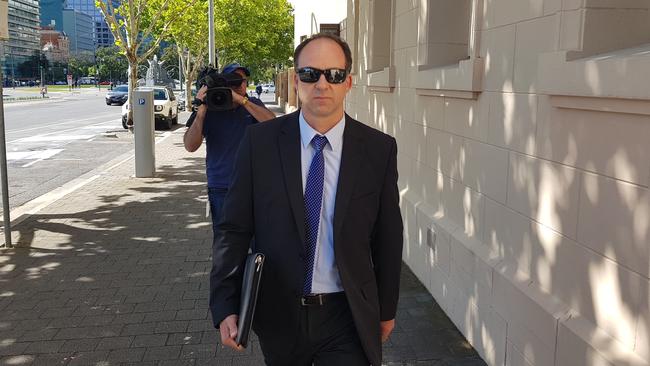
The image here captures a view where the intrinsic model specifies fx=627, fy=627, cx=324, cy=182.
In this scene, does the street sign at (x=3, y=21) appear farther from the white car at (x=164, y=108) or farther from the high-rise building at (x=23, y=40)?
the high-rise building at (x=23, y=40)

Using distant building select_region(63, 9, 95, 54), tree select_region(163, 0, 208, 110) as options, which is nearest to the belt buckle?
tree select_region(163, 0, 208, 110)

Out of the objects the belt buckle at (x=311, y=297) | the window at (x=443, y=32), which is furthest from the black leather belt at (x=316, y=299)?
the window at (x=443, y=32)

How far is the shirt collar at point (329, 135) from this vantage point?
91.6 inches

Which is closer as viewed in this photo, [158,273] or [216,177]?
[216,177]

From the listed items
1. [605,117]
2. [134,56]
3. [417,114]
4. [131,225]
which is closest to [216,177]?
[417,114]

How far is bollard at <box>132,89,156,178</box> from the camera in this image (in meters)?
11.5

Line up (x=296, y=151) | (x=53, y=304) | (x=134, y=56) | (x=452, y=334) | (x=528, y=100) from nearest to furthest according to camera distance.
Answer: (x=296, y=151) → (x=528, y=100) → (x=452, y=334) → (x=53, y=304) → (x=134, y=56)

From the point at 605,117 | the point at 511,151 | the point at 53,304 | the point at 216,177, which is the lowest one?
the point at 53,304

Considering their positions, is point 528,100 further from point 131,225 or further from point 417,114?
point 131,225

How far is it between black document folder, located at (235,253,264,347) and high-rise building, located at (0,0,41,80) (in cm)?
11590

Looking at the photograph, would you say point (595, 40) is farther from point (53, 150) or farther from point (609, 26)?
point (53, 150)

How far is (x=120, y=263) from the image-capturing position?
6.31m

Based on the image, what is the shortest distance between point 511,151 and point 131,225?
5552 millimetres

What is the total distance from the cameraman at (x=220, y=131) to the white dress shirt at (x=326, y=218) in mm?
2289
